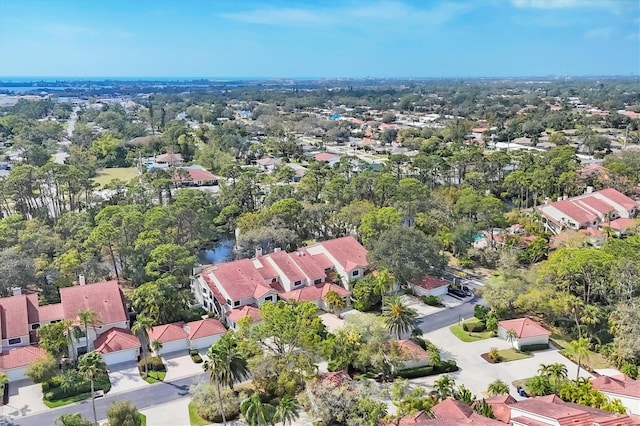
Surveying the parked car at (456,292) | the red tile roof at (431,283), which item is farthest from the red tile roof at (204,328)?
the parked car at (456,292)

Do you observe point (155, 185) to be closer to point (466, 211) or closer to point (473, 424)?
point (466, 211)

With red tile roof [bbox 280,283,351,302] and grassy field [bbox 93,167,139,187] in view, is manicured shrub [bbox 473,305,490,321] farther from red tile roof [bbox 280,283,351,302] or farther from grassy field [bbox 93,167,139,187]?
grassy field [bbox 93,167,139,187]

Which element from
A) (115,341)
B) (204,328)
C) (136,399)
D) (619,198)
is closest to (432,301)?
(204,328)

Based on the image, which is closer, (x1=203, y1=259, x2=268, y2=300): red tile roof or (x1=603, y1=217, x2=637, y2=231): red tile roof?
(x1=203, y1=259, x2=268, y2=300): red tile roof

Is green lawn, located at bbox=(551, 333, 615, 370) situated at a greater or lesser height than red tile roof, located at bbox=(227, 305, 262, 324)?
lesser

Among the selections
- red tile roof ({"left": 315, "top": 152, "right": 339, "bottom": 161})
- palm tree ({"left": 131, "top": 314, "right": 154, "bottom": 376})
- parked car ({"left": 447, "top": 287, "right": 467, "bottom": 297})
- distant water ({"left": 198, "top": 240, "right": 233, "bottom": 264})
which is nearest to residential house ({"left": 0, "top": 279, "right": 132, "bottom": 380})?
palm tree ({"left": 131, "top": 314, "right": 154, "bottom": 376})
